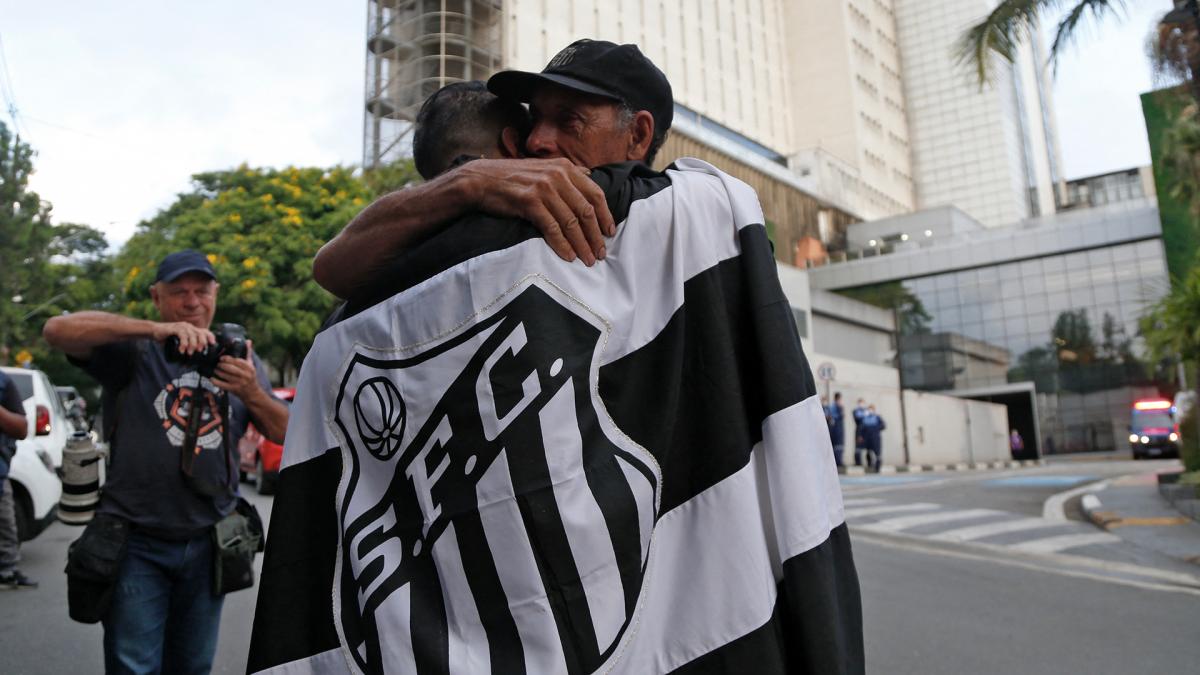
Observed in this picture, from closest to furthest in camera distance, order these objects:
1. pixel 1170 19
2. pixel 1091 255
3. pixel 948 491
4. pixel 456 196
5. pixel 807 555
→ pixel 807 555 → pixel 456 196 → pixel 1170 19 → pixel 948 491 → pixel 1091 255

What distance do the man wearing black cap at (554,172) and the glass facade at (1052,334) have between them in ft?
150

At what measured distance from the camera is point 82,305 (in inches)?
1344

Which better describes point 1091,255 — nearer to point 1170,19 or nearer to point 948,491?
point 948,491

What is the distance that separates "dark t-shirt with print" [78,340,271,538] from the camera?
268 centimetres

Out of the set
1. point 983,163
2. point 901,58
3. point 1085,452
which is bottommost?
point 1085,452

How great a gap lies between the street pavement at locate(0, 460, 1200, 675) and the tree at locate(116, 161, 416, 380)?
13.0 m

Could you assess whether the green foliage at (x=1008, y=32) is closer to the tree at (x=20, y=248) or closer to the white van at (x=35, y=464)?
the white van at (x=35, y=464)

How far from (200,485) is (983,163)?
80.5 metres

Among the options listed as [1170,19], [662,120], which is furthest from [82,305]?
[662,120]

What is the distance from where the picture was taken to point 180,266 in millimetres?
2930

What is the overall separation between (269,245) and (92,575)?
73.8ft

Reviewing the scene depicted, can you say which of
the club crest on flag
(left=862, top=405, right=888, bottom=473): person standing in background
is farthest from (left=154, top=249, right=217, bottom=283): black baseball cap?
(left=862, top=405, right=888, bottom=473): person standing in background

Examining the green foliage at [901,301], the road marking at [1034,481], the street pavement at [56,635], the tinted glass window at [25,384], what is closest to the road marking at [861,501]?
the road marking at [1034,481]

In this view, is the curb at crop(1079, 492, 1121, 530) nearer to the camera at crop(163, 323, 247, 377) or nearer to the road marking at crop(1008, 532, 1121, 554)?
the road marking at crop(1008, 532, 1121, 554)
